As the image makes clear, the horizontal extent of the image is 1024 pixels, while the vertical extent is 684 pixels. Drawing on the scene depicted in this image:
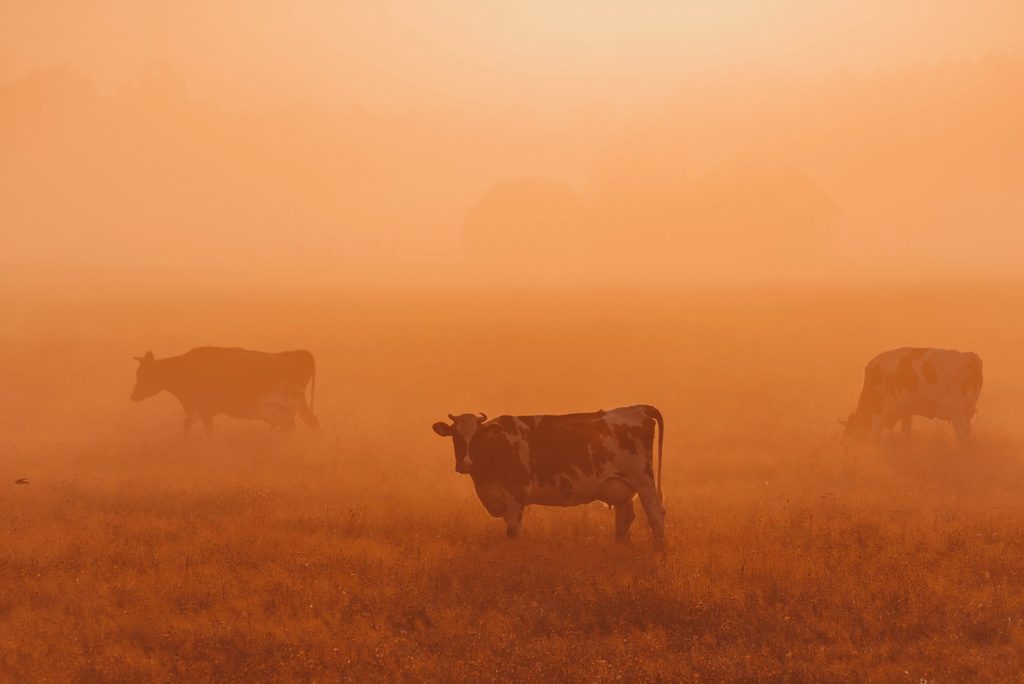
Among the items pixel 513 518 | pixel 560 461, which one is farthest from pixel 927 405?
pixel 513 518

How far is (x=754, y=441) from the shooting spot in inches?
805

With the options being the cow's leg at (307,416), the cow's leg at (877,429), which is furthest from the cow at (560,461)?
the cow's leg at (307,416)

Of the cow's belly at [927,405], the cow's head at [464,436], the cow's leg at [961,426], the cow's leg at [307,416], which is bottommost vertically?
the cow's leg at [307,416]

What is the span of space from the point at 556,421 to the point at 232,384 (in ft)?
39.3

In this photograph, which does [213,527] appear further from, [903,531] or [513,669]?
[903,531]

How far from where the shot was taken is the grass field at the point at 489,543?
9.16 metres

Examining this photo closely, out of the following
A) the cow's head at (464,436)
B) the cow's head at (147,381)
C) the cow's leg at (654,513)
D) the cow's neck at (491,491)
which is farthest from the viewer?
the cow's head at (147,381)

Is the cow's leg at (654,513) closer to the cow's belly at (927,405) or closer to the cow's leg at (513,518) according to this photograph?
the cow's leg at (513,518)

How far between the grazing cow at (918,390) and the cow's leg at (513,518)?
1072 centimetres

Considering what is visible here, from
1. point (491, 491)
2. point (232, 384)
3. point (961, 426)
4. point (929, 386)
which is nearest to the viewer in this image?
point (491, 491)

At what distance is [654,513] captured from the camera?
12281 millimetres

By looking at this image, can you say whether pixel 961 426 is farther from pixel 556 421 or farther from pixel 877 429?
pixel 556 421

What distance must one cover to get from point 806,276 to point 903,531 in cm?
7114

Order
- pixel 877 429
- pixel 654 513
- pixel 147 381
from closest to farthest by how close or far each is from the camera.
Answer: pixel 654 513 → pixel 877 429 → pixel 147 381
